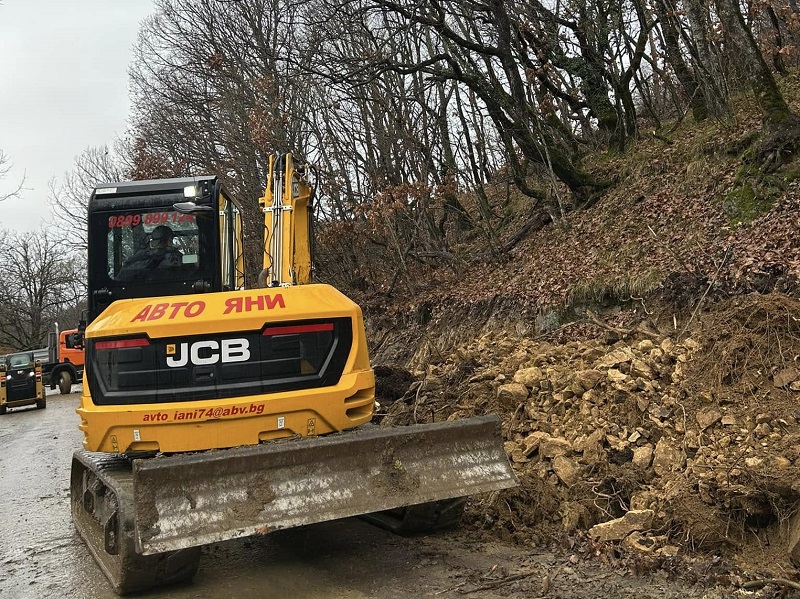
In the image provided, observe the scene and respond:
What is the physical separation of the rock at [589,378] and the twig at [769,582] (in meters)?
2.66

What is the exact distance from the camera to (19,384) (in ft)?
73.5

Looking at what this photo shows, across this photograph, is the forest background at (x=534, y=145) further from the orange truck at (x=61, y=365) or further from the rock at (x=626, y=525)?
the orange truck at (x=61, y=365)

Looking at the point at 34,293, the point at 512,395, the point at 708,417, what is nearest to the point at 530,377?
the point at 512,395

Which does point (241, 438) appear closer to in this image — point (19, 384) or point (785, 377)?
point (785, 377)

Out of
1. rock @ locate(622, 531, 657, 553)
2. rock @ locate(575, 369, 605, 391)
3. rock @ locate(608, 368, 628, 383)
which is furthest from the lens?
rock @ locate(575, 369, 605, 391)

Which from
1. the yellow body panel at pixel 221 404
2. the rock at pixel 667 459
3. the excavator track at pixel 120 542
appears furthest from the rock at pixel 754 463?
the excavator track at pixel 120 542

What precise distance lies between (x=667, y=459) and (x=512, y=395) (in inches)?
76.8

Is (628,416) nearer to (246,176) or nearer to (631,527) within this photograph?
(631,527)

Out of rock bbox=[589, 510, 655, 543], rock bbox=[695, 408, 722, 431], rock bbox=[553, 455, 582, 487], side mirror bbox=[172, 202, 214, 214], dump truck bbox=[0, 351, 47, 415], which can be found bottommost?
dump truck bbox=[0, 351, 47, 415]

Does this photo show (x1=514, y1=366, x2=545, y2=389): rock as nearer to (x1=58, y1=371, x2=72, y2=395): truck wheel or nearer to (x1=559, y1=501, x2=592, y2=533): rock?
(x1=559, y1=501, x2=592, y2=533): rock

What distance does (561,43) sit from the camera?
13539mm

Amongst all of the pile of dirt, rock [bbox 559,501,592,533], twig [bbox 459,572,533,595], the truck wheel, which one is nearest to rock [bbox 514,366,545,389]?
the pile of dirt

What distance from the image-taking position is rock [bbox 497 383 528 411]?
7.14m

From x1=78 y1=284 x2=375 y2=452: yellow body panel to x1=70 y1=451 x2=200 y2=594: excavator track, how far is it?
34 centimetres
